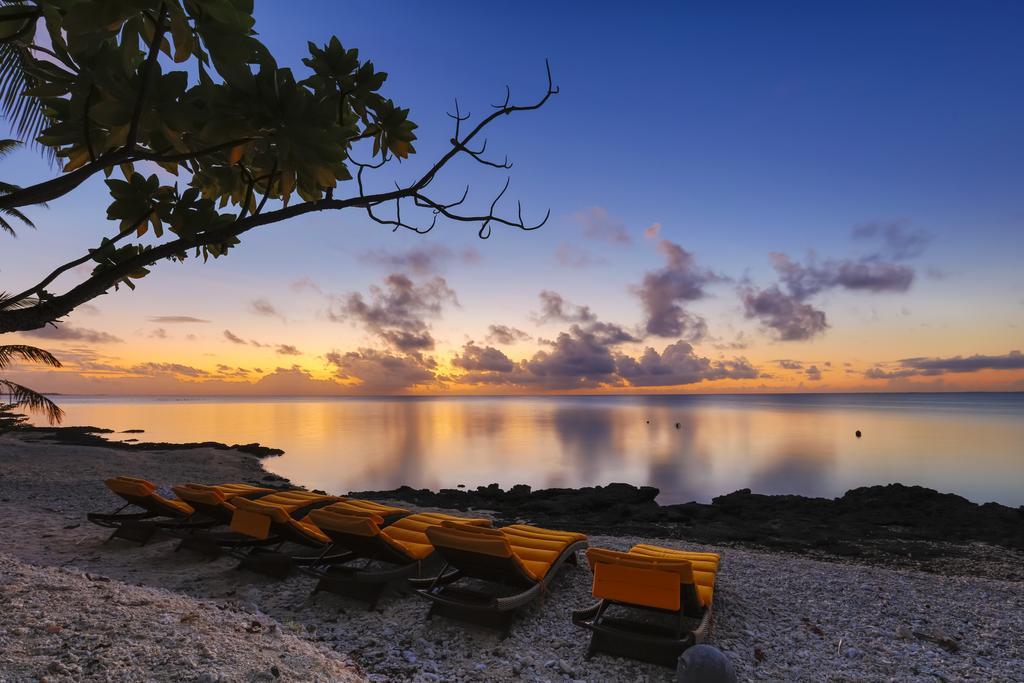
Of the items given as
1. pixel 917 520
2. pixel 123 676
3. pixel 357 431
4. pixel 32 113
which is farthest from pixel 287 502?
pixel 357 431

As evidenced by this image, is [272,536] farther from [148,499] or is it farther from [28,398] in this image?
[28,398]

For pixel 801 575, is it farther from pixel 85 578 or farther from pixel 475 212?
pixel 85 578

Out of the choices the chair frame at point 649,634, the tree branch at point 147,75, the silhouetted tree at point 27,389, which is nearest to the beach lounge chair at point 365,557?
the chair frame at point 649,634

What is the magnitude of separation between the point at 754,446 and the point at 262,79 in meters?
40.3

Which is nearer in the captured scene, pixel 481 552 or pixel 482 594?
pixel 481 552

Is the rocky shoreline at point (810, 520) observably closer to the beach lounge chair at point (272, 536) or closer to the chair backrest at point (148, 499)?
the beach lounge chair at point (272, 536)

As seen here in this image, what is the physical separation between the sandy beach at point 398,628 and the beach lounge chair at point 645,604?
14 centimetres

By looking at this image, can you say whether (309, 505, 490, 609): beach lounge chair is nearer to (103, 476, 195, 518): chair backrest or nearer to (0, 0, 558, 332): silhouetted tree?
(103, 476, 195, 518): chair backrest

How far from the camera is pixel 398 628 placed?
14.9 ft

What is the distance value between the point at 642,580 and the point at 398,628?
210 centimetres

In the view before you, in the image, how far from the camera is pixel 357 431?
4559 centimetres

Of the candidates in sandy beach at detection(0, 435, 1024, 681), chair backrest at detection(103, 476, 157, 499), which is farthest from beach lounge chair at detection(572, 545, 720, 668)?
chair backrest at detection(103, 476, 157, 499)

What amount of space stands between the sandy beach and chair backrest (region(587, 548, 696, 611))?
1.55 ft

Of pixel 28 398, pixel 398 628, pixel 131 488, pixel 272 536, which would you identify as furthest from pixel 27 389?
pixel 398 628
